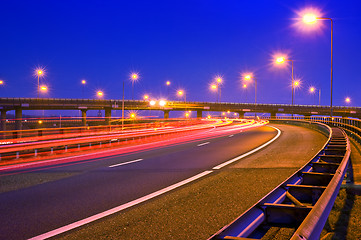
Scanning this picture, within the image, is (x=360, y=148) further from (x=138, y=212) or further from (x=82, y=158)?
(x=82, y=158)

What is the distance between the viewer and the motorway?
471cm

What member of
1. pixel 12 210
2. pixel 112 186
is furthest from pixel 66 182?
pixel 12 210

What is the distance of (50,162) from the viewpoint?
1120 cm

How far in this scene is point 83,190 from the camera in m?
6.63

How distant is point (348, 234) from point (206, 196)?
9.13 feet

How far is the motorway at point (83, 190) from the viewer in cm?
471

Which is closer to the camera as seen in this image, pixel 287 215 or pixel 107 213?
pixel 287 215

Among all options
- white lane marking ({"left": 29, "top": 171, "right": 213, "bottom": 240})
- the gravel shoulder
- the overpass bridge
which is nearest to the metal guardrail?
the gravel shoulder

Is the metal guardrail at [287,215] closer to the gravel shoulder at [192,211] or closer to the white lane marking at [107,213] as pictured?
the gravel shoulder at [192,211]

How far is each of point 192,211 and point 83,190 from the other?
3061mm

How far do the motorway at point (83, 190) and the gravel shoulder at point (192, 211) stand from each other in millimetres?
604

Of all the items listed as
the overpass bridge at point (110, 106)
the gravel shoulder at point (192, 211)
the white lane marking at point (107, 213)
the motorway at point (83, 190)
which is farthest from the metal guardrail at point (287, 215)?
the overpass bridge at point (110, 106)

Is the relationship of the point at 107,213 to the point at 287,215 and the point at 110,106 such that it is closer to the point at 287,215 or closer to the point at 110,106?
the point at 287,215

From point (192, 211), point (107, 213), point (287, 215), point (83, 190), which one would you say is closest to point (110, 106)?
point (83, 190)
